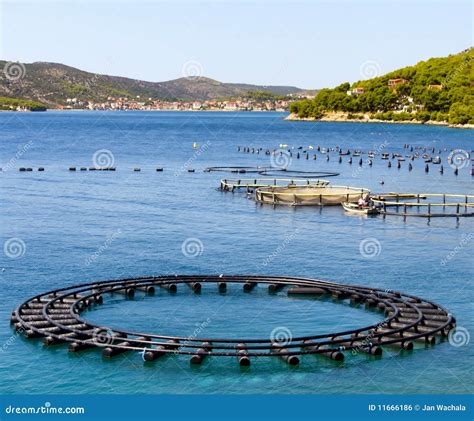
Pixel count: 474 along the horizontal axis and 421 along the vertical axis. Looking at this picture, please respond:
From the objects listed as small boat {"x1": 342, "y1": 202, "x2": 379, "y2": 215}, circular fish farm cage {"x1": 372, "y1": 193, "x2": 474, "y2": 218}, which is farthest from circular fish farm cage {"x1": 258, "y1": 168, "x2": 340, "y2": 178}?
small boat {"x1": 342, "y1": 202, "x2": 379, "y2": 215}

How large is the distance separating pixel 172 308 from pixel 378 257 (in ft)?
71.7

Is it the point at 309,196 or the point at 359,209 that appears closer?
the point at 359,209

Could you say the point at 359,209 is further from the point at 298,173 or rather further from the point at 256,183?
the point at 298,173

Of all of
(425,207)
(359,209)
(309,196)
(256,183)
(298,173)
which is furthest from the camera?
(298,173)

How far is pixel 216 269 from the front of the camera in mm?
58938

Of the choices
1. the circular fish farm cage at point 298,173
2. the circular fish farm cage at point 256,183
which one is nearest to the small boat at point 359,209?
the circular fish farm cage at point 256,183

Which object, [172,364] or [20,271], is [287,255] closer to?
[20,271]

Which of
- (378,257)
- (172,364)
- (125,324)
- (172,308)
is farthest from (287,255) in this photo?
(172,364)

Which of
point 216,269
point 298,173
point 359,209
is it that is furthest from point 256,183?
point 216,269

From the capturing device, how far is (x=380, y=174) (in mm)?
135750

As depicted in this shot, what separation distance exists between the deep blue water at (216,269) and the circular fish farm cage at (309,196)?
6.80 ft

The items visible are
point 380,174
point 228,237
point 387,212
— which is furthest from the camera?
point 380,174

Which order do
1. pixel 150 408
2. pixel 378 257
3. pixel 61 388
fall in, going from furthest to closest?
pixel 378 257 → pixel 61 388 → pixel 150 408

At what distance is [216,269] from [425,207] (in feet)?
138
